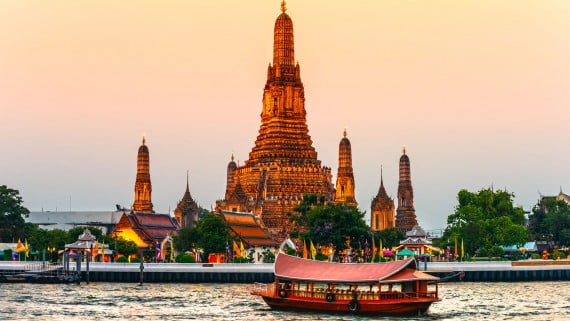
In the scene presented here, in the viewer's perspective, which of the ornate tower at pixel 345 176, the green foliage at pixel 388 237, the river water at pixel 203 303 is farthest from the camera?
the ornate tower at pixel 345 176

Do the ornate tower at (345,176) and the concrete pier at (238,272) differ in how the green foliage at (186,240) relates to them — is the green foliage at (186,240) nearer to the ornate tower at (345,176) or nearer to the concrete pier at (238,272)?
the concrete pier at (238,272)

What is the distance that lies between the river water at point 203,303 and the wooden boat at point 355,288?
0.81m

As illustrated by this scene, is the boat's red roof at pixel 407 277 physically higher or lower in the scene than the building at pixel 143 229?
lower

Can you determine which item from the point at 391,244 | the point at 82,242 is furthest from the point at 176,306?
the point at 391,244

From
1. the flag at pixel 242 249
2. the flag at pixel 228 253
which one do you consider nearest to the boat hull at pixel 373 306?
the flag at pixel 228 253

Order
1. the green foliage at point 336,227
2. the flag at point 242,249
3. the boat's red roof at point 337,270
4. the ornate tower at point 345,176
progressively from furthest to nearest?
the ornate tower at point 345,176 → the flag at point 242,249 → the green foliage at point 336,227 → the boat's red roof at point 337,270

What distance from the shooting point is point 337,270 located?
6253 centimetres

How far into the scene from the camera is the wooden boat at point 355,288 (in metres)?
60.5

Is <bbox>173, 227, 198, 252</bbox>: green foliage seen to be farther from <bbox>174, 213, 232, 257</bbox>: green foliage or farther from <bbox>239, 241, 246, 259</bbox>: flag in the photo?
<bbox>239, 241, 246, 259</bbox>: flag

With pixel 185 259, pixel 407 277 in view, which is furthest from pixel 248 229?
pixel 407 277

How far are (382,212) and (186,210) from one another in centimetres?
2763

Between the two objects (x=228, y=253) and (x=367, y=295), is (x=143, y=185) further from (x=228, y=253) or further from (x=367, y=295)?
(x=367, y=295)

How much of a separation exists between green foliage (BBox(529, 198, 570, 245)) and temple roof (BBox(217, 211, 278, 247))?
1251 inches

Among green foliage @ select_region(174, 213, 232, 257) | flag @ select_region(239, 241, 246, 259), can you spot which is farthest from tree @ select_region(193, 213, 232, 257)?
flag @ select_region(239, 241, 246, 259)
